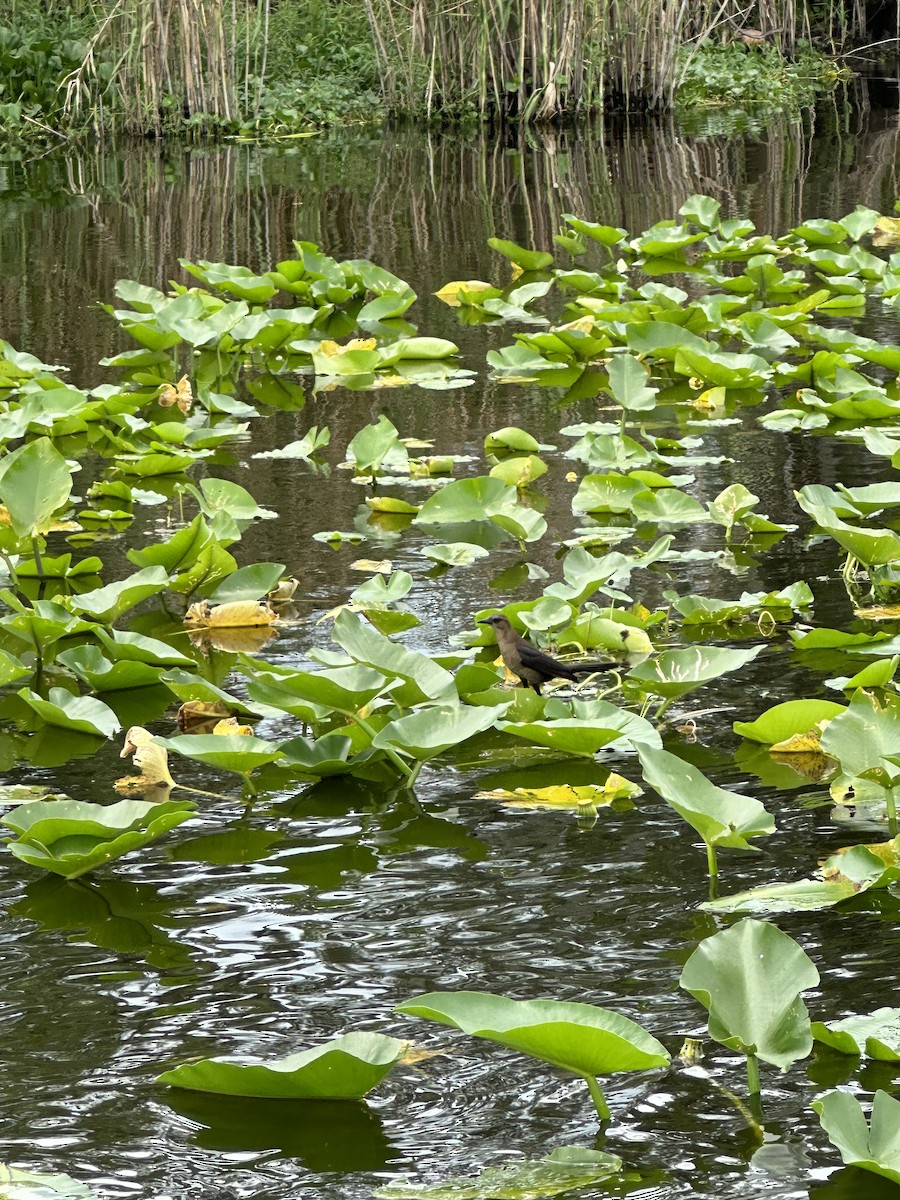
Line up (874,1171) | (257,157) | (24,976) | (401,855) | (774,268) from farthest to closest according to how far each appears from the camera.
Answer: (257,157), (774,268), (401,855), (24,976), (874,1171)

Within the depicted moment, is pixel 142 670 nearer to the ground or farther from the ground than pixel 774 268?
nearer to the ground

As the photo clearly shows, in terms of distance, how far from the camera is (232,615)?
3.91 m

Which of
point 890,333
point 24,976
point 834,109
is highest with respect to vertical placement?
point 834,109

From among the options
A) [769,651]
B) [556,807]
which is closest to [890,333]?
[769,651]

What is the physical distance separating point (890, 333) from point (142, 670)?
401 cm

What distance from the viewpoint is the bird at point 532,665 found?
333 cm

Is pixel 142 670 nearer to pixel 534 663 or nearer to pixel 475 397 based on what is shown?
pixel 534 663

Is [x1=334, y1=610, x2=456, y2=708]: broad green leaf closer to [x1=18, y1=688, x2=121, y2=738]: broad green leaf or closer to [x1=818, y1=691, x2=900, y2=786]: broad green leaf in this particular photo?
[x1=18, y1=688, x2=121, y2=738]: broad green leaf

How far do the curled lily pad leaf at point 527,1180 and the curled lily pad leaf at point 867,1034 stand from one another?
32cm

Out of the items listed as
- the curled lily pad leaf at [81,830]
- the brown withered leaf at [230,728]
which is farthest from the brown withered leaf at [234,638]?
the curled lily pad leaf at [81,830]

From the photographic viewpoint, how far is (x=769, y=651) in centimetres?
360

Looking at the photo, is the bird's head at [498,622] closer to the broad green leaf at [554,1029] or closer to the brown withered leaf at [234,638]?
the brown withered leaf at [234,638]

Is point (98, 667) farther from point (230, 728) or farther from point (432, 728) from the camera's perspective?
point (432, 728)

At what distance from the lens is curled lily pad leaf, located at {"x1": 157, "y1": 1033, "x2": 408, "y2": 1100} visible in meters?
1.92
